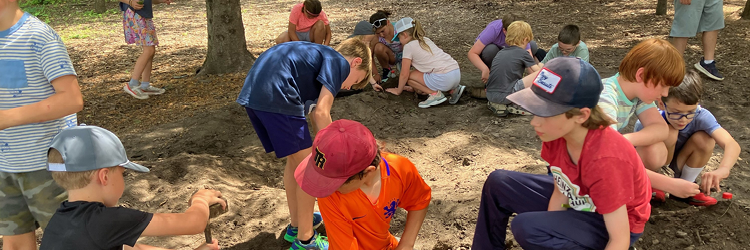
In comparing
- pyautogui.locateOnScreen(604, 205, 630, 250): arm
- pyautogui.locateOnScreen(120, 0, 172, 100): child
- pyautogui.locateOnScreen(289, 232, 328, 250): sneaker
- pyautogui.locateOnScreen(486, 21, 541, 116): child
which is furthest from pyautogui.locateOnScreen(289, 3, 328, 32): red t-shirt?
pyautogui.locateOnScreen(604, 205, 630, 250): arm

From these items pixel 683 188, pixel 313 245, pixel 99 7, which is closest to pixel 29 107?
pixel 313 245

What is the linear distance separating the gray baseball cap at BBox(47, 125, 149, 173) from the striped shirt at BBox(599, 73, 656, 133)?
2.23m

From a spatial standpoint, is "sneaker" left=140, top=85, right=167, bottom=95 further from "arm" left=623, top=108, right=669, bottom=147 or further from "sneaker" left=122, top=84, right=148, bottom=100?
"arm" left=623, top=108, right=669, bottom=147

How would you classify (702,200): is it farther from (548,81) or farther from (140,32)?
(140,32)

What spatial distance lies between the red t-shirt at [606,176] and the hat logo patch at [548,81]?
26 centimetres

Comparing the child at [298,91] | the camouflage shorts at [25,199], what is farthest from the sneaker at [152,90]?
the camouflage shorts at [25,199]

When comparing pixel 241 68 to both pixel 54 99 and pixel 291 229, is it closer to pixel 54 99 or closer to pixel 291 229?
pixel 291 229

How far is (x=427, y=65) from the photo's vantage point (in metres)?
5.62

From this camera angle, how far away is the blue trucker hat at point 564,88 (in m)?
1.86

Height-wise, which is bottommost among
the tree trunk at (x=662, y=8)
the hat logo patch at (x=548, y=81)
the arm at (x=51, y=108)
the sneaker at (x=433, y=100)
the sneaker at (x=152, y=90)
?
the sneaker at (x=433, y=100)

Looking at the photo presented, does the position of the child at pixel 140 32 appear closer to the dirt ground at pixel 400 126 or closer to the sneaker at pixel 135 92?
the sneaker at pixel 135 92

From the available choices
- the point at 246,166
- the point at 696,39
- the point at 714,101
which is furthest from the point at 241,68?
the point at 696,39

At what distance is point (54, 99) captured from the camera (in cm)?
215

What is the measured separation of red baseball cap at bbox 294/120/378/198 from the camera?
6.28ft
